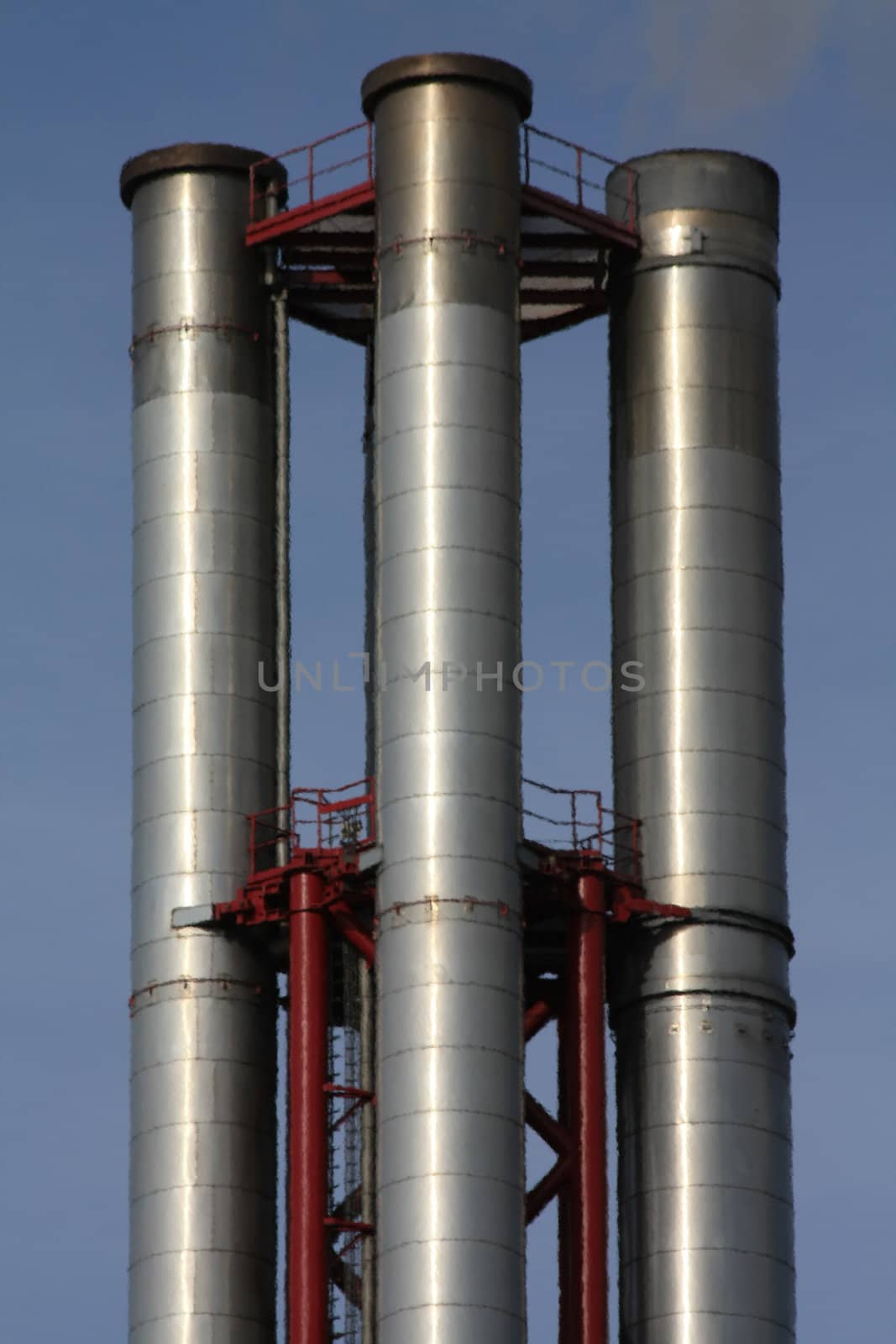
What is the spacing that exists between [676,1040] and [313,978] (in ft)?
25.9

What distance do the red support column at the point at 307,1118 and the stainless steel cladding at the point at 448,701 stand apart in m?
1.89

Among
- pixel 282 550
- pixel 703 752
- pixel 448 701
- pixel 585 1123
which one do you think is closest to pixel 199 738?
pixel 282 550

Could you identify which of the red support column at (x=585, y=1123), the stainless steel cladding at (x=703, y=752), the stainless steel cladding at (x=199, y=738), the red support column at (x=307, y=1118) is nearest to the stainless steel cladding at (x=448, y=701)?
the red support column at (x=307, y=1118)

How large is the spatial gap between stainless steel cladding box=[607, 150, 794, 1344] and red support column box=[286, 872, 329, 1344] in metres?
7.04

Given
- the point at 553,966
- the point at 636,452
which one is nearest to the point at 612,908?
the point at 553,966

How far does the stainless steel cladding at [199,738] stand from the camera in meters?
106

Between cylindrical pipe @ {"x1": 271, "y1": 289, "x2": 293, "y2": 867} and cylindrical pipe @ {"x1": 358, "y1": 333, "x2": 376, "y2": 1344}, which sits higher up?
cylindrical pipe @ {"x1": 271, "y1": 289, "x2": 293, "y2": 867}

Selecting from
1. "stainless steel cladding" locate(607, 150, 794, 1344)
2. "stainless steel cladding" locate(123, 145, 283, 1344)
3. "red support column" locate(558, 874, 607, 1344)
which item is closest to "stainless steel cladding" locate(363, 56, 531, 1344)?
"red support column" locate(558, 874, 607, 1344)

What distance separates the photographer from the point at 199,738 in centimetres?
10881

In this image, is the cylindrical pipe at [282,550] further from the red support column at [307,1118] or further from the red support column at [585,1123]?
the red support column at [585,1123]

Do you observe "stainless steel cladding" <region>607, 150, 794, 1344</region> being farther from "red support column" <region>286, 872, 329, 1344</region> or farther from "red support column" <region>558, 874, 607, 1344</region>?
"red support column" <region>286, 872, 329, 1344</region>

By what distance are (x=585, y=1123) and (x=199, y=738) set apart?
465 inches

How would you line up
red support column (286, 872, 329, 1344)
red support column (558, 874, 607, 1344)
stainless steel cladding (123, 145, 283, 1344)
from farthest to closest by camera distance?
stainless steel cladding (123, 145, 283, 1344), red support column (558, 874, 607, 1344), red support column (286, 872, 329, 1344)

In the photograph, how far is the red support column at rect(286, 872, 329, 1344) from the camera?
103188 millimetres
